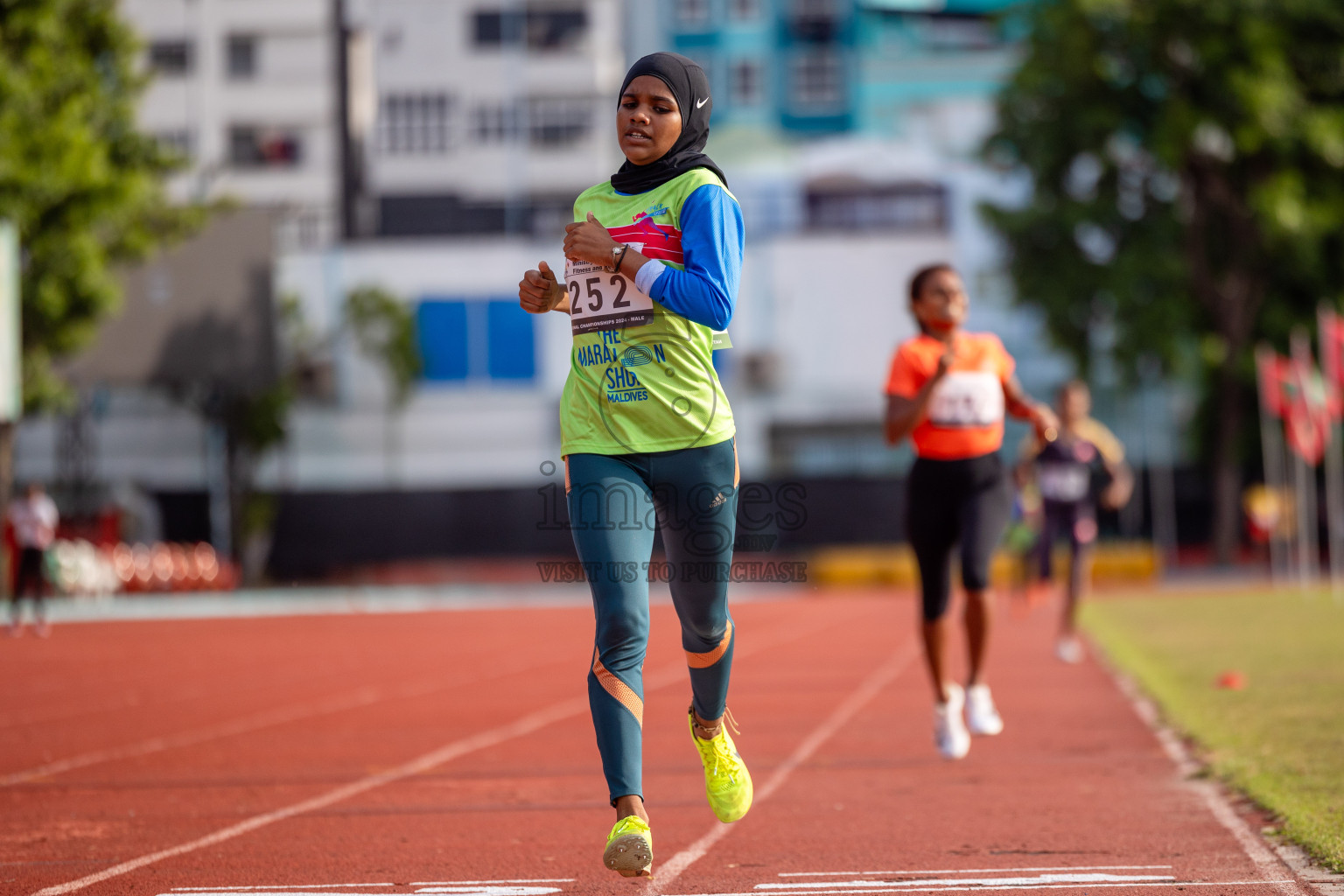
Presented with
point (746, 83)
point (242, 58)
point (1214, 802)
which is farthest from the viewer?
point (746, 83)

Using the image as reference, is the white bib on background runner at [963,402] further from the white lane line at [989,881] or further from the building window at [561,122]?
the building window at [561,122]

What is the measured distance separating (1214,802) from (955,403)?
2114 millimetres

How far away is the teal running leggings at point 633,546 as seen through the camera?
4645mm

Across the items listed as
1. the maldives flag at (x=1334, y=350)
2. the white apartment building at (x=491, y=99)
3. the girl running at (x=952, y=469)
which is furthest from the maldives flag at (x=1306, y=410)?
the white apartment building at (x=491, y=99)

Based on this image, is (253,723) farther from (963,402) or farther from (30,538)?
(30,538)

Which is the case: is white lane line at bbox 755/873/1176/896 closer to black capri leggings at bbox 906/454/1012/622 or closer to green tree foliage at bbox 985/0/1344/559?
black capri leggings at bbox 906/454/1012/622

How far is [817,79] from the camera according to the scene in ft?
181

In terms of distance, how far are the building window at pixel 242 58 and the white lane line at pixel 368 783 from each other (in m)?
41.9

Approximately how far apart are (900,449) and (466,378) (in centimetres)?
1119

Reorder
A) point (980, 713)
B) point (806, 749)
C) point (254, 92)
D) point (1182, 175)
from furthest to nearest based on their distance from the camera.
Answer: point (254, 92)
point (1182, 175)
point (806, 749)
point (980, 713)

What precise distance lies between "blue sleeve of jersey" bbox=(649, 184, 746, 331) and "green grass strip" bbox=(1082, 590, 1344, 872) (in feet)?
7.53

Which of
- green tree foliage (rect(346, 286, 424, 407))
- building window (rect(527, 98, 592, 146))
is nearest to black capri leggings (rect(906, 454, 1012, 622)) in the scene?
green tree foliage (rect(346, 286, 424, 407))

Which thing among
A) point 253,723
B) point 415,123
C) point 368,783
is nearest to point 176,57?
point 415,123

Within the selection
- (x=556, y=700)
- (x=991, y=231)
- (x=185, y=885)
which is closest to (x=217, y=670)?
(x=556, y=700)
